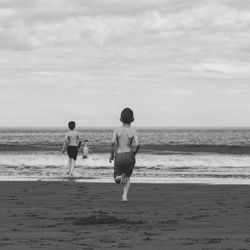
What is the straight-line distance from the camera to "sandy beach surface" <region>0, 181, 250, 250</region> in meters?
7.47

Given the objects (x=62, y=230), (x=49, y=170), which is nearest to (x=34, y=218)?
(x=62, y=230)

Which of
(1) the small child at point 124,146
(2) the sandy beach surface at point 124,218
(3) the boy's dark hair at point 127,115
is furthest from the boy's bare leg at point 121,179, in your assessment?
(3) the boy's dark hair at point 127,115

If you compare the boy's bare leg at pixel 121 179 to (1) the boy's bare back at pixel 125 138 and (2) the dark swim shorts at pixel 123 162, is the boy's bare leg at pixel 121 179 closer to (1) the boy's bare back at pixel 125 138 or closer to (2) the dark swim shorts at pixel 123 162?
(2) the dark swim shorts at pixel 123 162

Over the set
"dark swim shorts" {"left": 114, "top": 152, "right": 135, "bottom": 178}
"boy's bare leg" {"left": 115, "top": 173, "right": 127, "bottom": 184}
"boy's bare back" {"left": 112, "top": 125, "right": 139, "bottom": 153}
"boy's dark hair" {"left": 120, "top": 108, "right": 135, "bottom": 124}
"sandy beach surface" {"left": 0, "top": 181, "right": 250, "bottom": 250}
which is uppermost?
"boy's dark hair" {"left": 120, "top": 108, "right": 135, "bottom": 124}

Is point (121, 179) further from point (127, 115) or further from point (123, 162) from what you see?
point (127, 115)

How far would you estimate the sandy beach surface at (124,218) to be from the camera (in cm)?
747

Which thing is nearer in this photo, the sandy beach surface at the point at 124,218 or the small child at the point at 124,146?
the sandy beach surface at the point at 124,218

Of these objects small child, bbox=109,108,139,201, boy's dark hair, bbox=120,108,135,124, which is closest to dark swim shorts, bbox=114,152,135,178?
small child, bbox=109,108,139,201

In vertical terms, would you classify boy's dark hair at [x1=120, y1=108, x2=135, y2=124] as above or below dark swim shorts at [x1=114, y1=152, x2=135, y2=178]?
above

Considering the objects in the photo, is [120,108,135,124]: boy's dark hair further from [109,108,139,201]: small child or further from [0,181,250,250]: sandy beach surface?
[0,181,250,250]: sandy beach surface

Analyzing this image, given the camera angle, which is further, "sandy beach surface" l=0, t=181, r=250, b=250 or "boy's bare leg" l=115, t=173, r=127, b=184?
"boy's bare leg" l=115, t=173, r=127, b=184

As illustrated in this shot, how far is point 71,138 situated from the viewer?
20453mm

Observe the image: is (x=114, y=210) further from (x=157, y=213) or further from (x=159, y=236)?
(x=159, y=236)

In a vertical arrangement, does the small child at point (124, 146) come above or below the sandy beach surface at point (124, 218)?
→ above
